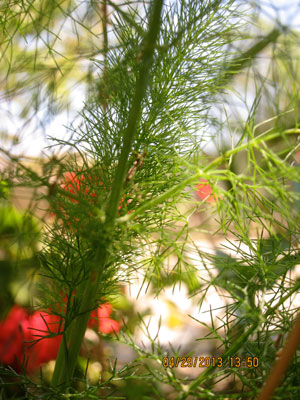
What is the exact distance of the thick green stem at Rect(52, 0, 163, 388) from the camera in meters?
0.25

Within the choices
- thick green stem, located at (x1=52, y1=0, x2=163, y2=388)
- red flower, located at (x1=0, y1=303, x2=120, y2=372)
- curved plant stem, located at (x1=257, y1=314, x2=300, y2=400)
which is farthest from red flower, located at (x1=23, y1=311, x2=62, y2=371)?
curved plant stem, located at (x1=257, y1=314, x2=300, y2=400)

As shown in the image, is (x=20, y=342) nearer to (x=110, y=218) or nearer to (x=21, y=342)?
(x=21, y=342)

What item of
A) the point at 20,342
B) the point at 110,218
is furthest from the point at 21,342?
the point at 110,218

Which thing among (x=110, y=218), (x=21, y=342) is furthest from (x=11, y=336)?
(x=110, y=218)

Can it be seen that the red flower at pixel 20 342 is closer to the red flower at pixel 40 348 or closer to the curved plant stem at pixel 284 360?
the red flower at pixel 40 348

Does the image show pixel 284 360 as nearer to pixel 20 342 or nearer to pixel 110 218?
pixel 110 218

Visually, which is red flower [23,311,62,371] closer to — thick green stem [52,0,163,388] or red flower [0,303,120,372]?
red flower [0,303,120,372]

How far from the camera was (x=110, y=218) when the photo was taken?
28 cm

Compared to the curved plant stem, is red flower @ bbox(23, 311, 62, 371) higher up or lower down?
lower down

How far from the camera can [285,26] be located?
306 millimetres

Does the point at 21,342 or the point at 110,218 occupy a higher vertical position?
the point at 110,218

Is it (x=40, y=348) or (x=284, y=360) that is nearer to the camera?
(x=284, y=360)

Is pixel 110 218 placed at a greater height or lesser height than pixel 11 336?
greater

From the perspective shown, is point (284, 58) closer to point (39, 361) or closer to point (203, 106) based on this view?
point (203, 106)
